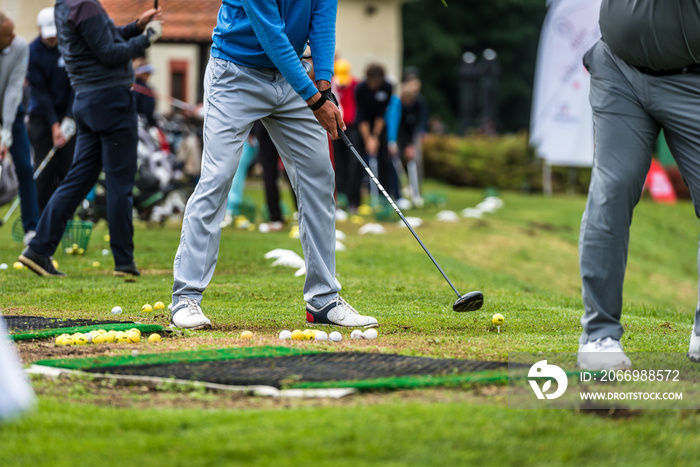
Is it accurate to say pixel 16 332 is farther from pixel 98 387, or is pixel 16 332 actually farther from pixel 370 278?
pixel 370 278

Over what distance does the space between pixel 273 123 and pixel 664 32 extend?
2.19 meters

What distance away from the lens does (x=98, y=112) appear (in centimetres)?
683

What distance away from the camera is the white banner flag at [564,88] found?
724 inches

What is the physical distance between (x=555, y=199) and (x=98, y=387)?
58.0 ft

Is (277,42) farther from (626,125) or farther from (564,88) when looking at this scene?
(564,88)

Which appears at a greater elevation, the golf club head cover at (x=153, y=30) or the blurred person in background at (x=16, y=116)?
the golf club head cover at (x=153, y=30)

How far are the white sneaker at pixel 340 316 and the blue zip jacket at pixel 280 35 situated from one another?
1.13m

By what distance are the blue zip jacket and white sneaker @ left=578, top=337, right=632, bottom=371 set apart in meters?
1.92

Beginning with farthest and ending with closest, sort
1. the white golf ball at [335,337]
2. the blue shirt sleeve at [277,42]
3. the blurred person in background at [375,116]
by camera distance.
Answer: the blurred person in background at [375,116] → the blue shirt sleeve at [277,42] → the white golf ball at [335,337]

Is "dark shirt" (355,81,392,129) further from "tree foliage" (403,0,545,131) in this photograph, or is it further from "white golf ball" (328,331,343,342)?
"tree foliage" (403,0,545,131)

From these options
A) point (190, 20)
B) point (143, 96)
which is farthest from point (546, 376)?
point (190, 20)

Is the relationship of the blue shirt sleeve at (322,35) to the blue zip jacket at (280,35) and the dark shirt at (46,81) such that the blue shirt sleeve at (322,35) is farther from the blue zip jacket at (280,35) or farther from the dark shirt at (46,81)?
the dark shirt at (46,81)

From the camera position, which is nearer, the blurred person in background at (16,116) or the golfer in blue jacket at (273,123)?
the golfer in blue jacket at (273,123)

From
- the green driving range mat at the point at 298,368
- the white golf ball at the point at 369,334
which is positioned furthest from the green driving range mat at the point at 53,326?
the white golf ball at the point at 369,334
